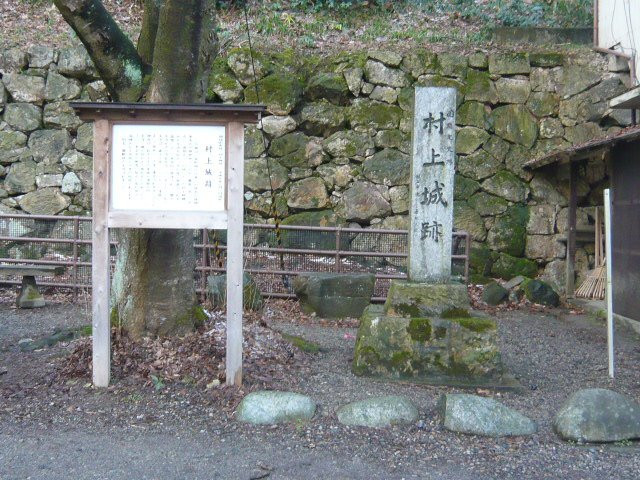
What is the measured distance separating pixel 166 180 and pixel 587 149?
6760 millimetres

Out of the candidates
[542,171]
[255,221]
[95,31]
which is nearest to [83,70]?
[255,221]

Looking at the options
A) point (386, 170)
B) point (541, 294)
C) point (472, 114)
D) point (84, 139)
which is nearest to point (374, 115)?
point (386, 170)

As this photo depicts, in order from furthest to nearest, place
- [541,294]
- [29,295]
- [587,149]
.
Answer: [541,294] < [29,295] < [587,149]

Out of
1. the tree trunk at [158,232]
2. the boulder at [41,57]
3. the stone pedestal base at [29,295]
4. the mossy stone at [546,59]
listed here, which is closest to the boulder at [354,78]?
the mossy stone at [546,59]

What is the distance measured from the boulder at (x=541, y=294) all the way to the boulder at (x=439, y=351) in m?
5.33

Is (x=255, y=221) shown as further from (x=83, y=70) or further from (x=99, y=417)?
(x=99, y=417)

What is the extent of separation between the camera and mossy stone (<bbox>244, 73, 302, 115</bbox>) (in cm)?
1192

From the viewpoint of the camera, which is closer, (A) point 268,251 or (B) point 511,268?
(A) point 268,251

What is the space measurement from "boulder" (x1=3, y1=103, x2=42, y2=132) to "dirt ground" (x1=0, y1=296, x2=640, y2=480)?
22.9ft

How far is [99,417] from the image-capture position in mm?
4809

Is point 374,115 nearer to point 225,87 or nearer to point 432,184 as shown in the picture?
point 225,87

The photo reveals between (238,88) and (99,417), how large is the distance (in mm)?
8253

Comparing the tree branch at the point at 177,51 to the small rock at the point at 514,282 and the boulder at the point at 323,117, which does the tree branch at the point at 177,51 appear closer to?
the boulder at the point at 323,117

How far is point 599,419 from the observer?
14.8 feet
